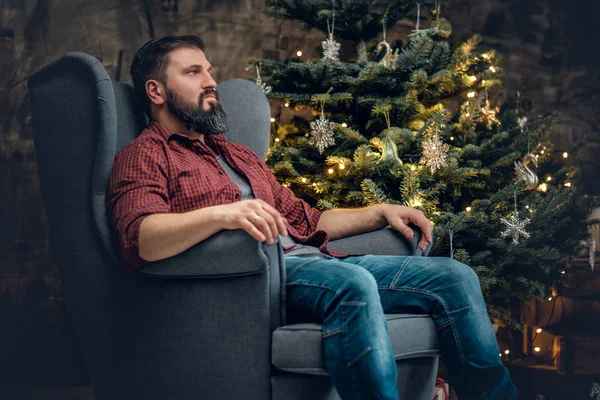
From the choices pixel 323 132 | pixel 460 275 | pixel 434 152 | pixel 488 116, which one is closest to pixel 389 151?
pixel 434 152

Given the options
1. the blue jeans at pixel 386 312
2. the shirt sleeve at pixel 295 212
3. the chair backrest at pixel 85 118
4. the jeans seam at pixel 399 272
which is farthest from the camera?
the shirt sleeve at pixel 295 212

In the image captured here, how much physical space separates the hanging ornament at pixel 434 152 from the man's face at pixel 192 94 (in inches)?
35.4

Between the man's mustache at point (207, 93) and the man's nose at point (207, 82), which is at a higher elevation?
the man's nose at point (207, 82)

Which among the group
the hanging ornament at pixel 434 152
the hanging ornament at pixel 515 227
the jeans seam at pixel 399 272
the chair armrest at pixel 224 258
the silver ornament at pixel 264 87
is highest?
the silver ornament at pixel 264 87

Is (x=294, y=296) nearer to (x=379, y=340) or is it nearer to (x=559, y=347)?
(x=379, y=340)

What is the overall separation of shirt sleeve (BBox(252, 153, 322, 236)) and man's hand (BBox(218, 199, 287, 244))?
668 mm

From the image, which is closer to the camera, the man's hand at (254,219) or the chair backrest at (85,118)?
the man's hand at (254,219)

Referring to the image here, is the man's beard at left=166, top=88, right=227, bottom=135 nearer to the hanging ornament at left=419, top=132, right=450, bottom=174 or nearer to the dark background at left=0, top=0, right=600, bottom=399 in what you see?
the hanging ornament at left=419, top=132, right=450, bottom=174

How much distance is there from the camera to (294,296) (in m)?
1.48

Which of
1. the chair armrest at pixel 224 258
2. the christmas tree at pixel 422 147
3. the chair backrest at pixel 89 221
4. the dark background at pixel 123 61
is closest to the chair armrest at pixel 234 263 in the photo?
the chair armrest at pixel 224 258

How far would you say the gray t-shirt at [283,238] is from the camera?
1.79 meters

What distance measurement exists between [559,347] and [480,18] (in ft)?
6.86

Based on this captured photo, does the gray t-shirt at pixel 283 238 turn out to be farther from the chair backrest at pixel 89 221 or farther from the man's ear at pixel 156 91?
the chair backrest at pixel 89 221

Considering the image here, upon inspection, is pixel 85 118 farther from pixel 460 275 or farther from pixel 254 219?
pixel 460 275
